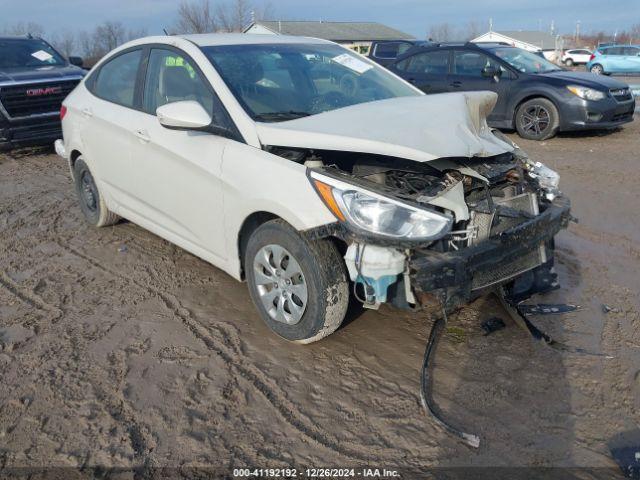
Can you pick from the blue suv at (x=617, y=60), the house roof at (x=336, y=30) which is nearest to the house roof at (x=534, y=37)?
the house roof at (x=336, y=30)

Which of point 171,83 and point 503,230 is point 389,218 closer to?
point 503,230

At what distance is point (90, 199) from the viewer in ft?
18.6

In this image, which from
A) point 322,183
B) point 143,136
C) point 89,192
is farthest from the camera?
point 89,192

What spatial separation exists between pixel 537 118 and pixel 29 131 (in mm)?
8571

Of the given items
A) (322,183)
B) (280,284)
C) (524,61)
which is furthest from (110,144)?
(524,61)

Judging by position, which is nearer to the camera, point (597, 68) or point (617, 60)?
point (617, 60)

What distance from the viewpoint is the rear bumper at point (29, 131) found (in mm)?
9234

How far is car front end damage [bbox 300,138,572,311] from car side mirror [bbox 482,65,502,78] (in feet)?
23.0

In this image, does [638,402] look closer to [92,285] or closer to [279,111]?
[279,111]

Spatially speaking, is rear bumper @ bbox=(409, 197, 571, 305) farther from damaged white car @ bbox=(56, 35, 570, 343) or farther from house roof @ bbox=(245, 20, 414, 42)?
house roof @ bbox=(245, 20, 414, 42)

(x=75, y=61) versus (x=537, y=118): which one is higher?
(x=75, y=61)

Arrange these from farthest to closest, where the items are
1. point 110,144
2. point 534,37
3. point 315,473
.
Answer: point 534,37 < point 110,144 < point 315,473

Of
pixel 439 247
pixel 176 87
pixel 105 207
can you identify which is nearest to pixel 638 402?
pixel 439 247

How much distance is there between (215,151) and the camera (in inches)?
145
